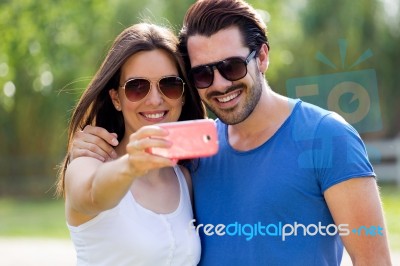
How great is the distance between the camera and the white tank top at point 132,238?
2.64m

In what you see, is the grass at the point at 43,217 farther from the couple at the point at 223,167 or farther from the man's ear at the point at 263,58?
the couple at the point at 223,167

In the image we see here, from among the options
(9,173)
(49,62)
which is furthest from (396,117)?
(9,173)

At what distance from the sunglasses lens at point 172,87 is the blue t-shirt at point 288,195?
39 cm

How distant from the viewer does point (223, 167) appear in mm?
2967

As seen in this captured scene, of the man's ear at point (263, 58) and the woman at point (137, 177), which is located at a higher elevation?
the man's ear at point (263, 58)

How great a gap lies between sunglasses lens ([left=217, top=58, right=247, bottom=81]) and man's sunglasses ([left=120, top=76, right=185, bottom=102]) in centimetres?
20

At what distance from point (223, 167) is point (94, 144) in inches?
23.3

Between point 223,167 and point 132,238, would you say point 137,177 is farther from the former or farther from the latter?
point 223,167

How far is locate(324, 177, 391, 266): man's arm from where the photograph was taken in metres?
2.58

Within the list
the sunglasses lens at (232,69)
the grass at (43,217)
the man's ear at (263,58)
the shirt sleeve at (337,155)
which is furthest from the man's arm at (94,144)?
the grass at (43,217)

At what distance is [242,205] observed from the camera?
9.23ft

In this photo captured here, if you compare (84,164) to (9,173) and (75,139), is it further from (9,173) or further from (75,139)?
(9,173)

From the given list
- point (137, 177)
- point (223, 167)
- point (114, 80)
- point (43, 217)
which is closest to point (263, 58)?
point (223, 167)

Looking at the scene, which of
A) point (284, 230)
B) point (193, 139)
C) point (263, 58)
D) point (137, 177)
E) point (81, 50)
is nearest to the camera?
point (193, 139)
